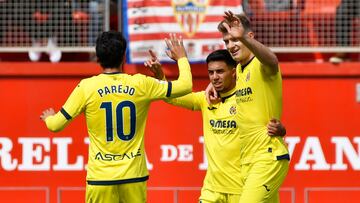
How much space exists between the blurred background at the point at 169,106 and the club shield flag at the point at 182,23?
1 cm

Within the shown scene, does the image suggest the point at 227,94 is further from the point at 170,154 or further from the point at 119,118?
the point at 170,154

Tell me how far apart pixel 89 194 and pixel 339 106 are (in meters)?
4.24

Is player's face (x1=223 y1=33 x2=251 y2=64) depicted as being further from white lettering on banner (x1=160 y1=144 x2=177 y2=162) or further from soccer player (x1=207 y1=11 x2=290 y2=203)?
white lettering on banner (x1=160 y1=144 x2=177 y2=162)

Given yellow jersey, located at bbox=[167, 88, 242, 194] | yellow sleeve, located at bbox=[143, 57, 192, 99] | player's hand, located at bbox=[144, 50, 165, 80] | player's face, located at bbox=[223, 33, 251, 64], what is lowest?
yellow jersey, located at bbox=[167, 88, 242, 194]

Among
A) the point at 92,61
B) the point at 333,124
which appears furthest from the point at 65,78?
the point at 333,124

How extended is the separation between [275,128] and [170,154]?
3.50 metres

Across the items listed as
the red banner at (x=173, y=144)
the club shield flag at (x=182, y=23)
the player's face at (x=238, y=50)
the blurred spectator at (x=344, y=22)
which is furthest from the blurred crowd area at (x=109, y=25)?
the player's face at (x=238, y=50)

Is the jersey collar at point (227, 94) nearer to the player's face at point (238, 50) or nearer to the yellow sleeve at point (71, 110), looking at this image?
the player's face at point (238, 50)

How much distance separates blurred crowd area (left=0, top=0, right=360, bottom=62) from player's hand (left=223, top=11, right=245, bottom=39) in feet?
12.2

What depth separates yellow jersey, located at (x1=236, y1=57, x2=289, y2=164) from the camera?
7.45m

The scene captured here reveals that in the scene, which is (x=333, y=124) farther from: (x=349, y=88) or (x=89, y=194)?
(x=89, y=194)

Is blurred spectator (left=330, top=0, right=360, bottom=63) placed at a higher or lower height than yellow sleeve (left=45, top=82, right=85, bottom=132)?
higher

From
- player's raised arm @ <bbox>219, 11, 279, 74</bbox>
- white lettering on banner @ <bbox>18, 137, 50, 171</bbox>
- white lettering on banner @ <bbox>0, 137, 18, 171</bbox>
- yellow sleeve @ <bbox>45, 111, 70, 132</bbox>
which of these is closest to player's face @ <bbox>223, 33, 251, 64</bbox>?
player's raised arm @ <bbox>219, 11, 279, 74</bbox>

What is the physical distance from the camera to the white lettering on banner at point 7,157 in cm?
1080
